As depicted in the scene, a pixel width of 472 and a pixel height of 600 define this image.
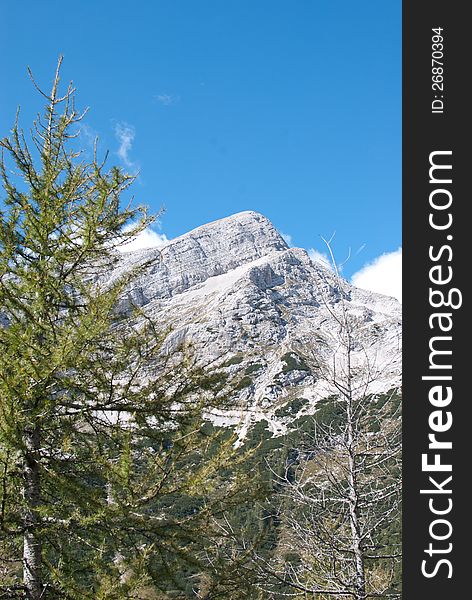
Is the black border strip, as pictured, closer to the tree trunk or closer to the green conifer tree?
the green conifer tree

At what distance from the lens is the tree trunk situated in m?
4.99

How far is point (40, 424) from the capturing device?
5.18 meters

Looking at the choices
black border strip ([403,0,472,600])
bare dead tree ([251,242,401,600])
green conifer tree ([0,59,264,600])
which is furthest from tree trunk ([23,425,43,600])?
black border strip ([403,0,472,600])

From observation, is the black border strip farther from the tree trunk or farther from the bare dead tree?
the tree trunk

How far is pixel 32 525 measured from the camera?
503 centimetres

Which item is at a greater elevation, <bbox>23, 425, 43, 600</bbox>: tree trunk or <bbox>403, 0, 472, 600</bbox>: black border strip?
<bbox>403, 0, 472, 600</bbox>: black border strip

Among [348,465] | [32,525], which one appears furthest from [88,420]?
[348,465]

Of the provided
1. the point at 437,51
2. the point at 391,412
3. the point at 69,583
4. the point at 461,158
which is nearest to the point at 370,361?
the point at 391,412

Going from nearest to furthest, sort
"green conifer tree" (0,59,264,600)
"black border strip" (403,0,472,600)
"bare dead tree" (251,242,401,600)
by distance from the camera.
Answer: "black border strip" (403,0,472,600) < "green conifer tree" (0,59,264,600) < "bare dead tree" (251,242,401,600)

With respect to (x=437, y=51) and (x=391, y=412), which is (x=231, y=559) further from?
(x=437, y=51)

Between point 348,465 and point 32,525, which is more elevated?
point 348,465

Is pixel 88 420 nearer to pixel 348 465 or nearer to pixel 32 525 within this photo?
pixel 32 525

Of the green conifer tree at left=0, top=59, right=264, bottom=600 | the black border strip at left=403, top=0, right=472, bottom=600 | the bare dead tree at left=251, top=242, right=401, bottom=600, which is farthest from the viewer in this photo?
the bare dead tree at left=251, top=242, right=401, bottom=600

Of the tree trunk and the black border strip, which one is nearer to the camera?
the black border strip
